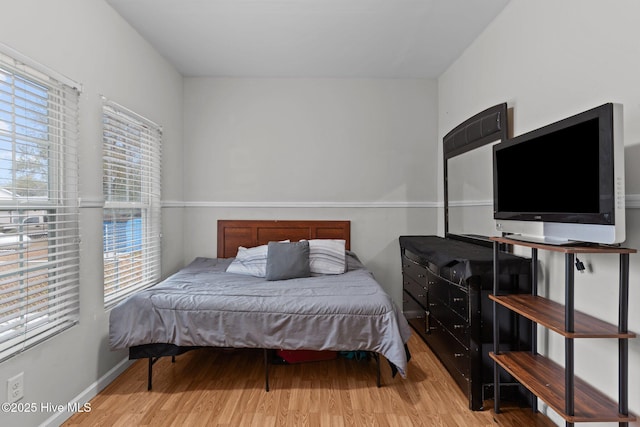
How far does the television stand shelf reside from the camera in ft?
4.59

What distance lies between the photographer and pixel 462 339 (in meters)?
2.24

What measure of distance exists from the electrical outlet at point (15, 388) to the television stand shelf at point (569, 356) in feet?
8.08

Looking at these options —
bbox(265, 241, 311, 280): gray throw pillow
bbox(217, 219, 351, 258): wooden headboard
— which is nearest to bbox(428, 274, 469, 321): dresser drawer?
bbox(265, 241, 311, 280): gray throw pillow

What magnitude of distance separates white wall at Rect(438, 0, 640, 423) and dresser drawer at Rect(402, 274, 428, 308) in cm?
99

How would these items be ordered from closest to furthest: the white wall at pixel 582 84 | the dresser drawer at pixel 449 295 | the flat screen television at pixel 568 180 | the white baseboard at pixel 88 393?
the flat screen television at pixel 568 180
the white wall at pixel 582 84
the white baseboard at pixel 88 393
the dresser drawer at pixel 449 295

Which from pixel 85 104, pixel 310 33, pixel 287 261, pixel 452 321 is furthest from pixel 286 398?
pixel 310 33

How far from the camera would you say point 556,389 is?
5.27 ft

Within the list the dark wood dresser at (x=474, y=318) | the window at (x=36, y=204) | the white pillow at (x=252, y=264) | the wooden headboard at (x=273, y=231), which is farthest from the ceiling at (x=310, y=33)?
the white pillow at (x=252, y=264)

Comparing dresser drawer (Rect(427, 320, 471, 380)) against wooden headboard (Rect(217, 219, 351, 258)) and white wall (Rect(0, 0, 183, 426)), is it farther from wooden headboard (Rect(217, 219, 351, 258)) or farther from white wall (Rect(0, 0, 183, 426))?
white wall (Rect(0, 0, 183, 426))

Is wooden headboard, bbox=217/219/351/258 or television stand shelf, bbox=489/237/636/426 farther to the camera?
wooden headboard, bbox=217/219/351/258

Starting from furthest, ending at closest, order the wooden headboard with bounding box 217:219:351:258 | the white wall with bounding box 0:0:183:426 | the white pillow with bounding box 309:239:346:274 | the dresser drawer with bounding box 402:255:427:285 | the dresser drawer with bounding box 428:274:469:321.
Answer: the wooden headboard with bounding box 217:219:351:258
the white pillow with bounding box 309:239:346:274
the dresser drawer with bounding box 402:255:427:285
the dresser drawer with bounding box 428:274:469:321
the white wall with bounding box 0:0:183:426

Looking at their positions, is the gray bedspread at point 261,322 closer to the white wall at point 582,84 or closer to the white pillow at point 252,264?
Result: the white pillow at point 252,264

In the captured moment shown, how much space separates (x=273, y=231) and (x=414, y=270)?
1.54 m

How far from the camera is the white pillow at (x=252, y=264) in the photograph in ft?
10.3
